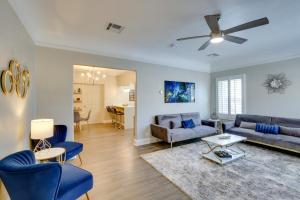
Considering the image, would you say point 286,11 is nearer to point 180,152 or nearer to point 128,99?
point 180,152

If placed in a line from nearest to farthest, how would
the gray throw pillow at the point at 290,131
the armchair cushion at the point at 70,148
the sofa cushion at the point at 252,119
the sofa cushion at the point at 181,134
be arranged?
the armchair cushion at the point at 70,148
the gray throw pillow at the point at 290,131
the sofa cushion at the point at 181,134
the sofa cushion at the point at 252,119

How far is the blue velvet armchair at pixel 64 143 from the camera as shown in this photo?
2.78 m

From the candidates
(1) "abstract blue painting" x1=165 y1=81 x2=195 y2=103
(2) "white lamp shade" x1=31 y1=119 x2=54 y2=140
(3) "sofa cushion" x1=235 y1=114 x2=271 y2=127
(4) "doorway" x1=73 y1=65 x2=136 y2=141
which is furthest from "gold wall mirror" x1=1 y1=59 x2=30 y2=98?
(3) "sofa cushion" x1=235 y1=114 x2=271 y2=127

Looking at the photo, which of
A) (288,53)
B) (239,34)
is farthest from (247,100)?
(239,34)

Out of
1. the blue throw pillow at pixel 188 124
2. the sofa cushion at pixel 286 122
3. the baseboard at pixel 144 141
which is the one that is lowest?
the baseboard at pixel 144 141

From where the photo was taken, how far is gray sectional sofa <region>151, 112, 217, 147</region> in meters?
4.16

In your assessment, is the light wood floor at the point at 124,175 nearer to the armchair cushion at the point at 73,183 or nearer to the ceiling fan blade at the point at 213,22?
the armchair cushion at the point at 73,183

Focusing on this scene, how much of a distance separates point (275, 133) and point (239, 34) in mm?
2863

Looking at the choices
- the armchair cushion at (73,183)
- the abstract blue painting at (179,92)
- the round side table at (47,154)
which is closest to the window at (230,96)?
the abstract blue painting at (179,92)

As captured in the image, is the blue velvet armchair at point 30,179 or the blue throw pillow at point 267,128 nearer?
the blue velvet armchair at point 30,179

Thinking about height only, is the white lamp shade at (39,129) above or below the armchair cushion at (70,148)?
above

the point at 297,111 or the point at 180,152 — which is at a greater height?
the point at 297,111

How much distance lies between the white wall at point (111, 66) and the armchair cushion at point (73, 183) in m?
1.87

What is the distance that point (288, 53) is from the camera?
4172 mm
